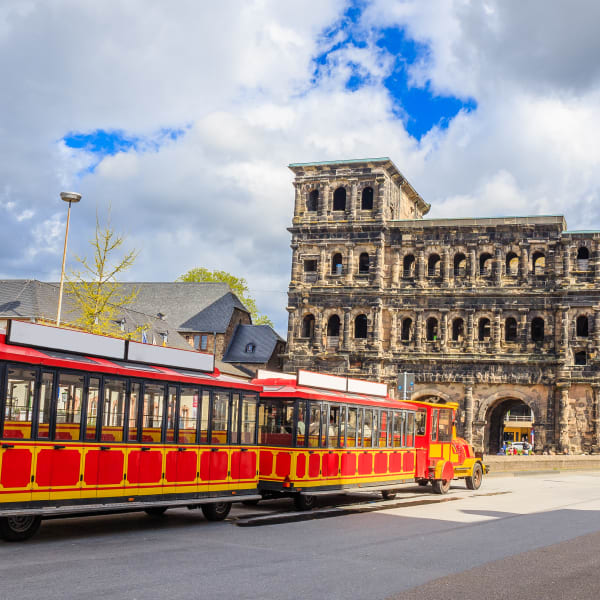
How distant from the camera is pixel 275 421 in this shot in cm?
1881

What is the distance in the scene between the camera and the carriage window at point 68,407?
12.7 meters

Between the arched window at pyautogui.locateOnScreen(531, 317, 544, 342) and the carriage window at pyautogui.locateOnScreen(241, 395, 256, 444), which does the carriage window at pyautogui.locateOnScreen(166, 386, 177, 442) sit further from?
the arched window at pyautogui.locateOnScreen(531, 317, 544, 342)

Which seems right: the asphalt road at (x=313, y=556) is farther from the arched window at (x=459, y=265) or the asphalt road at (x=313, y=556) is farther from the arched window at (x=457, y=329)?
the arched window at (x=459, y=265)

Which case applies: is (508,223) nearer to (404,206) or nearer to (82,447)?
(404,206)

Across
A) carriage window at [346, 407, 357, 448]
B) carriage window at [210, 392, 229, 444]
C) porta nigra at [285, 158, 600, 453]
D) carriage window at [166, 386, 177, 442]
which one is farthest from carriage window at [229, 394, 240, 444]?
porta nigra at [285, 158, 600, 453]

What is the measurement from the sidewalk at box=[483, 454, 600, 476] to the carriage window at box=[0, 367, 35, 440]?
25762 millimetres

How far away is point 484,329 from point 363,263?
30.5 ft

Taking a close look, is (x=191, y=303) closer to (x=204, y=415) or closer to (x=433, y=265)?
(x=433, y=265)

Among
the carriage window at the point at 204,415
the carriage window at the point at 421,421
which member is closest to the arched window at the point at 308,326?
the carriage window at the point at 421,421

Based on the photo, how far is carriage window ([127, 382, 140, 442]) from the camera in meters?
14.0

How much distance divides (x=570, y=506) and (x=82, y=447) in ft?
45.5

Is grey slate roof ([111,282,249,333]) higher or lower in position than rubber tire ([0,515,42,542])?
higher

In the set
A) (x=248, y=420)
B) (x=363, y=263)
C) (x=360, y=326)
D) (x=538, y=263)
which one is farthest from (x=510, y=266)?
(x=248, y=420)

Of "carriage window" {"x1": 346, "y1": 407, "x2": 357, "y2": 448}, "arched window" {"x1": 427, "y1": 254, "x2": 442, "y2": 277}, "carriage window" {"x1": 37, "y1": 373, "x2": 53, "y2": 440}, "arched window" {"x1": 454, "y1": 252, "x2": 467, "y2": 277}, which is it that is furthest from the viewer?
"arched window" {"x1": 427, "y1": 254, "x2": 442, "y2": 277}
